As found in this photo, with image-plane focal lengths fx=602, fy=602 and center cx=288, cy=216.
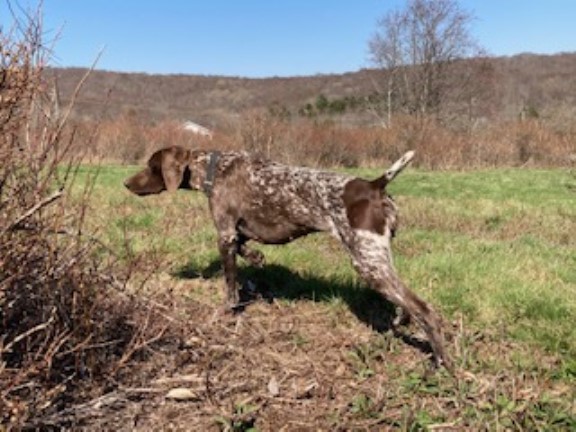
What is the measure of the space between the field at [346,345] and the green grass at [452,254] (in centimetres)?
2

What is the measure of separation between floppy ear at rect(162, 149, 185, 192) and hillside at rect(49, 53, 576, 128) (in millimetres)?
45201

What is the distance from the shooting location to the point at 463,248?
6.63m

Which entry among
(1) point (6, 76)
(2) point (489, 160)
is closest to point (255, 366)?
(1) point (6, 76)

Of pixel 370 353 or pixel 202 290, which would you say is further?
pixel 202 290

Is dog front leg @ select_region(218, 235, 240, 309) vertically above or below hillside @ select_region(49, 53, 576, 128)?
below

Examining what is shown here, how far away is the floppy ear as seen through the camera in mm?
5020

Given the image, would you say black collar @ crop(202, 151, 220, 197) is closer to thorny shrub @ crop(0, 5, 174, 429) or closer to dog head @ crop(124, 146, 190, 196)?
dog head @ crop(124, 146, 190, 196)

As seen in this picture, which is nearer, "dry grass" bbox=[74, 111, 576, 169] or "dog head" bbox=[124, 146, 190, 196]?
"dog head" bbox=[124, 146, 190, 196]

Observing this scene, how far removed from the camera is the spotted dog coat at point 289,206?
3852mm

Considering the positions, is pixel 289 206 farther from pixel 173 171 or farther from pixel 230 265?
pixel 173 171

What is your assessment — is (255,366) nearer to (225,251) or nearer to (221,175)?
(225,251)

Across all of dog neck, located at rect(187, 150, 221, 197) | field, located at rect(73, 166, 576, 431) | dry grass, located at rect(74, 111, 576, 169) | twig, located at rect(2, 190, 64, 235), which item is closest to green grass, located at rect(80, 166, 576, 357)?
field, located at rect(73, 166, 576, 431)

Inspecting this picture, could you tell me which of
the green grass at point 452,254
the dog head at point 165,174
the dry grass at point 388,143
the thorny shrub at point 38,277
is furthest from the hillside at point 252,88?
the thorny shrub at point 38,277

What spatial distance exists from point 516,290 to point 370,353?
1.55 meters
